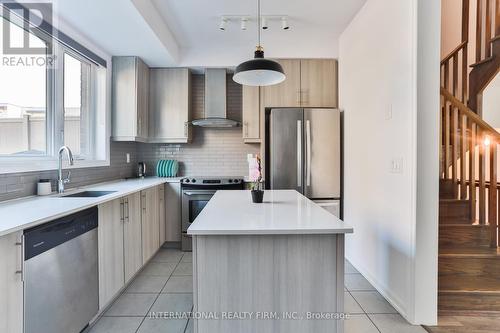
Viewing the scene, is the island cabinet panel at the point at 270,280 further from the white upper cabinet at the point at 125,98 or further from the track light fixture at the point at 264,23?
the white upper cabinet at the point at 125,98

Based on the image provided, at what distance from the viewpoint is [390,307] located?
7.60ft

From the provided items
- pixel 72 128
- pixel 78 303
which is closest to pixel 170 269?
pixel 78 303

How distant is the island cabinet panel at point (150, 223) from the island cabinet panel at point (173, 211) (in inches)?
9.7

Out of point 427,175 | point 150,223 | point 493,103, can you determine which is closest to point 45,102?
point 150,223

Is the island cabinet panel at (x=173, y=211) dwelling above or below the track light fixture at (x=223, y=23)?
below

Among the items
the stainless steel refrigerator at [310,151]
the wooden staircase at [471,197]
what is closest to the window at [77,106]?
the stainless steel refrigerator at [310,151]

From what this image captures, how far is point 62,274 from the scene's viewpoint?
1665 millimetres

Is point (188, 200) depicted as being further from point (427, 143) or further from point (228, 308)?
point (427, 143)

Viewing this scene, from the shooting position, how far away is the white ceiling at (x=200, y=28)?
259 centimetres

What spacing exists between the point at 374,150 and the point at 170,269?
2.46 m

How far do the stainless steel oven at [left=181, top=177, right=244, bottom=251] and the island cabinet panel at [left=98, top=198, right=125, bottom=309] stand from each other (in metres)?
1.26

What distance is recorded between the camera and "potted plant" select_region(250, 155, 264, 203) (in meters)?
2.03

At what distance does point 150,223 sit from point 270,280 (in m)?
2.23

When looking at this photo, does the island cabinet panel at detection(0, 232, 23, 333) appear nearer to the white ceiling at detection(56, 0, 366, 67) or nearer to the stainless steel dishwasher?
the stainless steel dishwasher
